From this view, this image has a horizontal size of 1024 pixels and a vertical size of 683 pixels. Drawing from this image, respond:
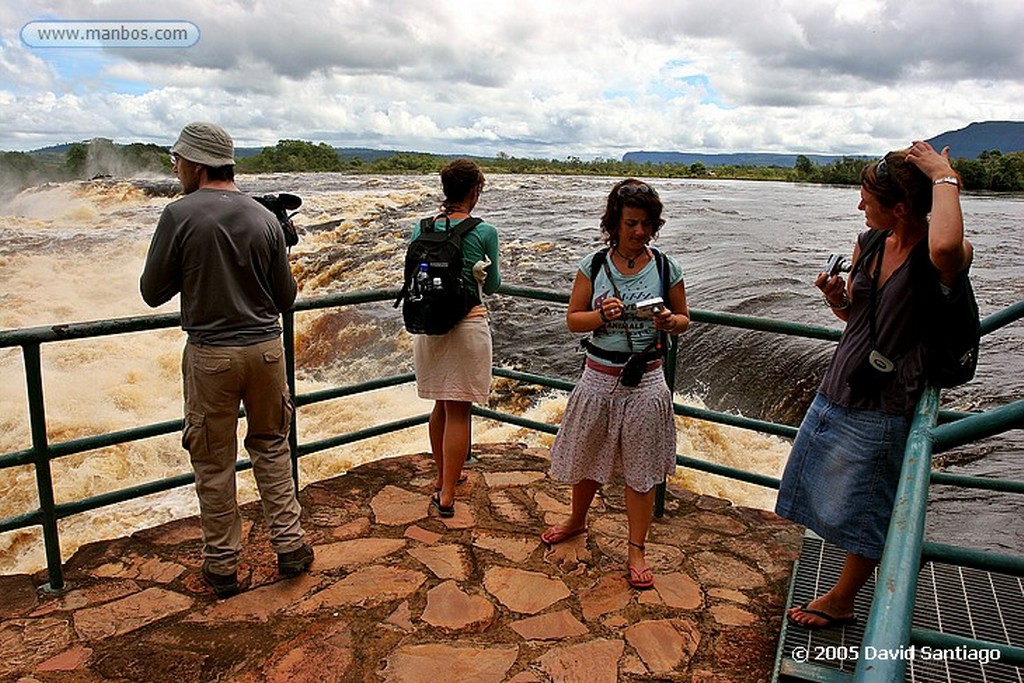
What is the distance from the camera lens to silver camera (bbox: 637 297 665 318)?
2893 mm

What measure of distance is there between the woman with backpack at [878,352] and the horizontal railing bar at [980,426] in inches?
28.1

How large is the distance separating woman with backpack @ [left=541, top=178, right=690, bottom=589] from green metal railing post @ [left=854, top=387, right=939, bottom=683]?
152cm

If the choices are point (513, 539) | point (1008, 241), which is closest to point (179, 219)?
point (513, 539)

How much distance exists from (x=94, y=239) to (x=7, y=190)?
55.6 feet

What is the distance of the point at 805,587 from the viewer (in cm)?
326

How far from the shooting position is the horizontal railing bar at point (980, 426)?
4.69 feet

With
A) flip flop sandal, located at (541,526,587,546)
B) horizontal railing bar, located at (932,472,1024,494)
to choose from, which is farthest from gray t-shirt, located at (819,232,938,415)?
flip flop sandal, located at (541,526,587,546)

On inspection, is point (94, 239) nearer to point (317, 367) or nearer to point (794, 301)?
point (317, 367)

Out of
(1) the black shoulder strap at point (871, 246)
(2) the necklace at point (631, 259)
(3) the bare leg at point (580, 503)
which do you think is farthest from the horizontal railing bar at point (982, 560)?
(3) the bare leg at point (580, 503)

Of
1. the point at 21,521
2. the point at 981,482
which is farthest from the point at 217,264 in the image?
the point at 981,482

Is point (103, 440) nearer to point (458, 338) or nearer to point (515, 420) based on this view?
point (458, 338)

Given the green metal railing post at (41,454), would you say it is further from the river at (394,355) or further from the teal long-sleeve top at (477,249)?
the river at (394,355)

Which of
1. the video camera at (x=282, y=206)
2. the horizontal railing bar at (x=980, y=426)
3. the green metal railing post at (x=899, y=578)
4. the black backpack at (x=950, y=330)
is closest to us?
the green metal railing post at (x=899, y=578)

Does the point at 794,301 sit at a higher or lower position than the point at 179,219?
lower
